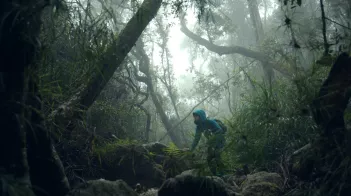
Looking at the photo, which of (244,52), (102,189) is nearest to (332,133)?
(102,189)

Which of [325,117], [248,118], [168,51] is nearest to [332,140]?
[325,117]

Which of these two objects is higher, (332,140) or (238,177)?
(332,140)

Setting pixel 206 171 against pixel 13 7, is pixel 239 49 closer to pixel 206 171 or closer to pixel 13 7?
pixel 206 171

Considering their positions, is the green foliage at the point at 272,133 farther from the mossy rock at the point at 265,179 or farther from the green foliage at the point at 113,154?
the green foliage at the point at 113,154

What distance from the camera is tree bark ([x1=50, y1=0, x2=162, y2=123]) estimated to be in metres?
4.89

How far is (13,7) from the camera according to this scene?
8.08ft

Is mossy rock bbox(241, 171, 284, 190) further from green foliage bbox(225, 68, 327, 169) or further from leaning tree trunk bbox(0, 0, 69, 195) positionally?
leaning tree trunk bbox(0, 0, 69, 195)

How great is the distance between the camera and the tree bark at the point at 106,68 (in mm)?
4887

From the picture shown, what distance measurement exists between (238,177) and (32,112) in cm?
396

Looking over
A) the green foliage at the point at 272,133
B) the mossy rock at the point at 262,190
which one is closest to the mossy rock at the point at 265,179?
the mossy rock at the point at 262,190

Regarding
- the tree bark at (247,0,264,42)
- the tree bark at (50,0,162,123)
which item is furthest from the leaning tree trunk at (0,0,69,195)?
the tree bark at (247,0,264,42)

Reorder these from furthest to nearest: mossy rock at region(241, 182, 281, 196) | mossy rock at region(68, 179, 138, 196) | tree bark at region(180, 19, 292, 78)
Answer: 1. tree bark at region(180, 19, 292, 78)
2. mossy rock at region(241, 182, 281, 196)
3. mossy rock at region(68, 179, 138, 196)

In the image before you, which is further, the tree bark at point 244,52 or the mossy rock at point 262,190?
the tree bark at point 244,52

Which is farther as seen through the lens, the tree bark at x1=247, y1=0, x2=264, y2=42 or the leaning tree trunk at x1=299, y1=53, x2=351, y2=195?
the tree bark at x1=247, y1=0, x2=264, y2=42
